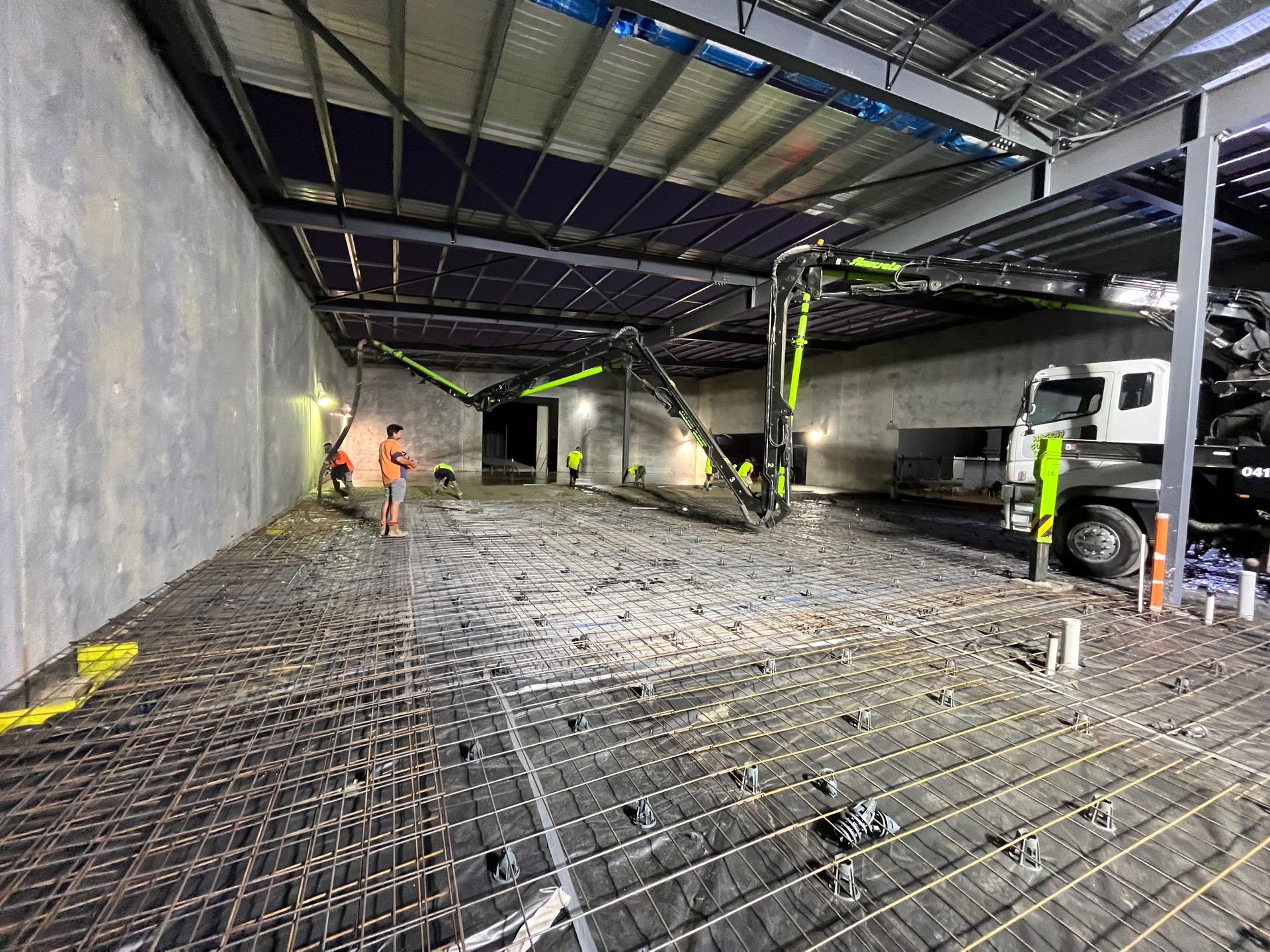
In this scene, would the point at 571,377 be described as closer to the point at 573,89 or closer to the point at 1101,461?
the point at 573,89

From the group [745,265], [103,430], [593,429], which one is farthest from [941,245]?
[593,429]

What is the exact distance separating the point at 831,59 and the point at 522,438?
29055 mm

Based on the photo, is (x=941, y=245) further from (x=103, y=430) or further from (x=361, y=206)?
(x=103, y=430)

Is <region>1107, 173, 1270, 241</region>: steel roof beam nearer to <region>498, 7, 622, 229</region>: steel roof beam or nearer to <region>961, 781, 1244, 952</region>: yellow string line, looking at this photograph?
<region>498, 7, 622, 229</region>: steel roof beam

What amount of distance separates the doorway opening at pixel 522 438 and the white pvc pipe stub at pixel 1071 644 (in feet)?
66.9

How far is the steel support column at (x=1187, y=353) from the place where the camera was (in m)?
5.05

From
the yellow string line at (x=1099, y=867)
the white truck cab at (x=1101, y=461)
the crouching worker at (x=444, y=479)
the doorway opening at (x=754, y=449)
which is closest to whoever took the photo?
the yellow string line at (x=1099, y=867)

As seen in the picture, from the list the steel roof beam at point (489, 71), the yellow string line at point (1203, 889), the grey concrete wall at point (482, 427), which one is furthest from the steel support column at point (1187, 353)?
the grey concrete wall at point (482, 427)

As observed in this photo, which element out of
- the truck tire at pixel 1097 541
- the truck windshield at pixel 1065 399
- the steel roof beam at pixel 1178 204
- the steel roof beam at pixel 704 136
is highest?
the steel roof beam at pixel 704 136

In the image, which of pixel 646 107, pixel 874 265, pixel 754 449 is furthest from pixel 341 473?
pixel 754 449

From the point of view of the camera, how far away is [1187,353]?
5141 millimetres

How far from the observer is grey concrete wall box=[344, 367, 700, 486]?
20891mm

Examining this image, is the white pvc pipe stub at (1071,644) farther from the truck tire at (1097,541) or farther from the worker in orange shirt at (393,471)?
the worker in orange shirt at (393,471)

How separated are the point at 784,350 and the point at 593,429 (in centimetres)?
1701
